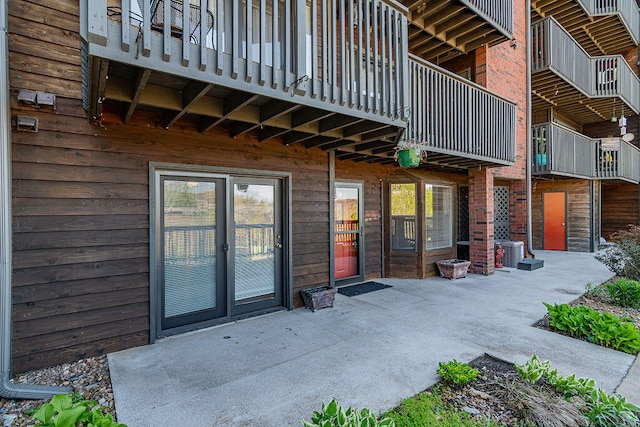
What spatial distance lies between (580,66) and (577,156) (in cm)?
255

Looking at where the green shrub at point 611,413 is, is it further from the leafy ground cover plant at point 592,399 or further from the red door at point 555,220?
the red door at point 555,220

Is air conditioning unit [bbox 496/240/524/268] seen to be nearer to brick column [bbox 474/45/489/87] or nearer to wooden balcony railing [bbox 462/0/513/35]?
brick column [bbox 474/45/489/87]

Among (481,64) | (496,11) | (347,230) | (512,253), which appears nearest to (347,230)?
(347,230)

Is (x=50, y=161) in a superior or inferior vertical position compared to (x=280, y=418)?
superior

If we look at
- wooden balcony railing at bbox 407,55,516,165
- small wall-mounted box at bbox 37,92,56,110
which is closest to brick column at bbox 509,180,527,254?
wooden balcony railing at bbox 407,55,516,165

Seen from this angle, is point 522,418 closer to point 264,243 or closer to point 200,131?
point 264,243

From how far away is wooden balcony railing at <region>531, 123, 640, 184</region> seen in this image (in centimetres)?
848

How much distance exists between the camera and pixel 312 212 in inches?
193

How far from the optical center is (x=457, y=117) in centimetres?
536

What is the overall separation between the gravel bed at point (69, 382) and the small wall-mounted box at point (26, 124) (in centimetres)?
210

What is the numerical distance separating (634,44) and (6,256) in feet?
57.4

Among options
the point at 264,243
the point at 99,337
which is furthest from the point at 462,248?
the point at 99,337

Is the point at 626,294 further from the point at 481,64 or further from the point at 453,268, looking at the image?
the point at 481,64

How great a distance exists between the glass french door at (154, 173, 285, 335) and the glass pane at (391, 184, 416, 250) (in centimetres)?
A: 279
